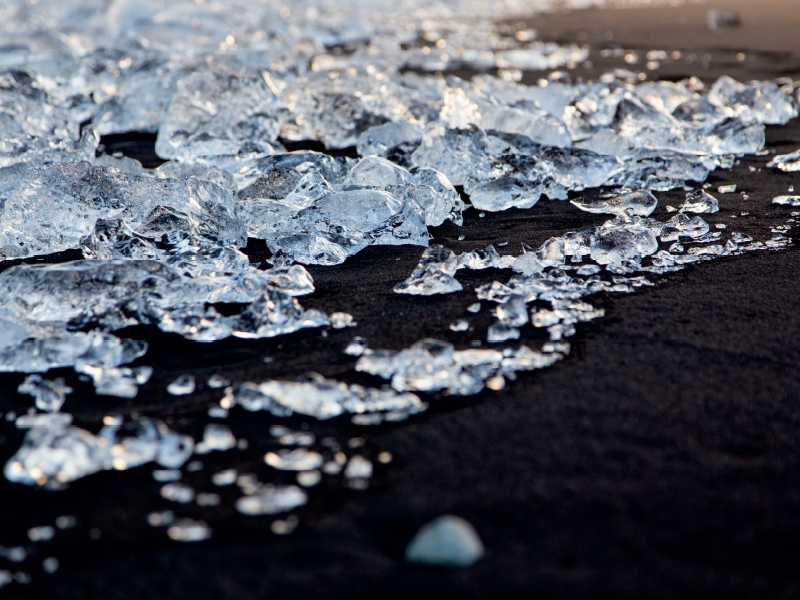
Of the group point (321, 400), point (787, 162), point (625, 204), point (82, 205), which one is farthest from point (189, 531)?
point (787, 162)

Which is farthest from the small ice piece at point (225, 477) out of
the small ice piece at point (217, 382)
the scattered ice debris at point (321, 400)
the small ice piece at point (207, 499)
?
the small ice piece at point (217, 382)

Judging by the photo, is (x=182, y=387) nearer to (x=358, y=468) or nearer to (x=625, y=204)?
(x=358, y=468)

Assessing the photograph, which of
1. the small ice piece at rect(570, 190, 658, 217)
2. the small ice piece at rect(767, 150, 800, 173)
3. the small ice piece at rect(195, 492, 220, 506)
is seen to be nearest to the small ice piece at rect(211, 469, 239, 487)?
the small ice piece at rect(195, 492, 220, 506)

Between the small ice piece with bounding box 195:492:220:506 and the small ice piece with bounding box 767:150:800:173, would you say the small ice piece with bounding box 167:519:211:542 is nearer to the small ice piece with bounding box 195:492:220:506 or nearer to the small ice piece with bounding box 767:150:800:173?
the small ice piece with bounding box 195:492:220:506

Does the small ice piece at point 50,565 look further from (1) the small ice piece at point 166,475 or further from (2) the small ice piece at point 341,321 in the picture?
(2) the small ice piece at point 341,321

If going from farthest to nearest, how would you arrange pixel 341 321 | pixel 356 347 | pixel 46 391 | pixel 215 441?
pixel 341 321, pixel 356 347, pixel 46 391, pixel 215 441

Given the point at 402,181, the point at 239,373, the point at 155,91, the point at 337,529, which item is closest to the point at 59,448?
the point at 239,373
